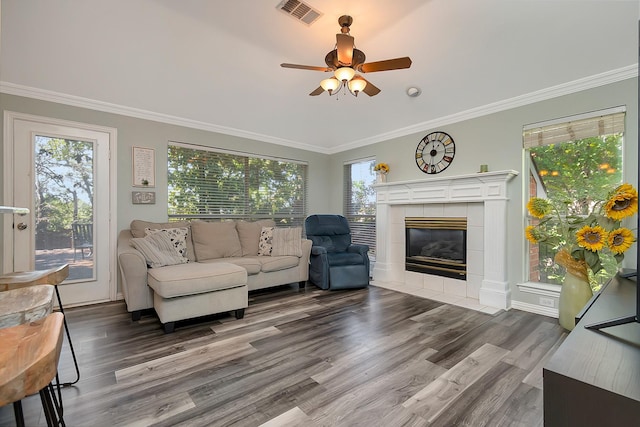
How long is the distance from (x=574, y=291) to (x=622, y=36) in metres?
2.25

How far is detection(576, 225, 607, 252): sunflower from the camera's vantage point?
2.37 meters

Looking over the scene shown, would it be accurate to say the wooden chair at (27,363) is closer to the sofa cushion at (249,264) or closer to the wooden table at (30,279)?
the wooden table at (30,279)

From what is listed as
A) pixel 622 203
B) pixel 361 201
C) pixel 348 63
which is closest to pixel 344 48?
pixel 348 63

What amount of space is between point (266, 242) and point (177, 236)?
116 centimetres

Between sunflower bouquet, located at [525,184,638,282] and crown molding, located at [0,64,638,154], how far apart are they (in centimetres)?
117

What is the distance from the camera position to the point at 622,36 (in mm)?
→ 2451

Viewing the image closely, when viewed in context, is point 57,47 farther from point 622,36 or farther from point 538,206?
point 622,36

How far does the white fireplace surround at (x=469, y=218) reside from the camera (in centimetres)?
333

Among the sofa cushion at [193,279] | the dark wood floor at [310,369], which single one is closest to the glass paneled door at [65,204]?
the dark wood floor at [310,369]

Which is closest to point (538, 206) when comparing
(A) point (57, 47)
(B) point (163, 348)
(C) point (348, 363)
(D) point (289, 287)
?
(C) point (348, 363)

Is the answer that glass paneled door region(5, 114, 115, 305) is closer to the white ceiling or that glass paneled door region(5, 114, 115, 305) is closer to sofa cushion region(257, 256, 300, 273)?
the white ceiling

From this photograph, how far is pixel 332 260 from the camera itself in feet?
13.3

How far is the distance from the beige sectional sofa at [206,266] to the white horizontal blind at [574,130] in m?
3.03

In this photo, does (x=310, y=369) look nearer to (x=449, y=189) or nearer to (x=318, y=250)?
(x=318, y=250)
